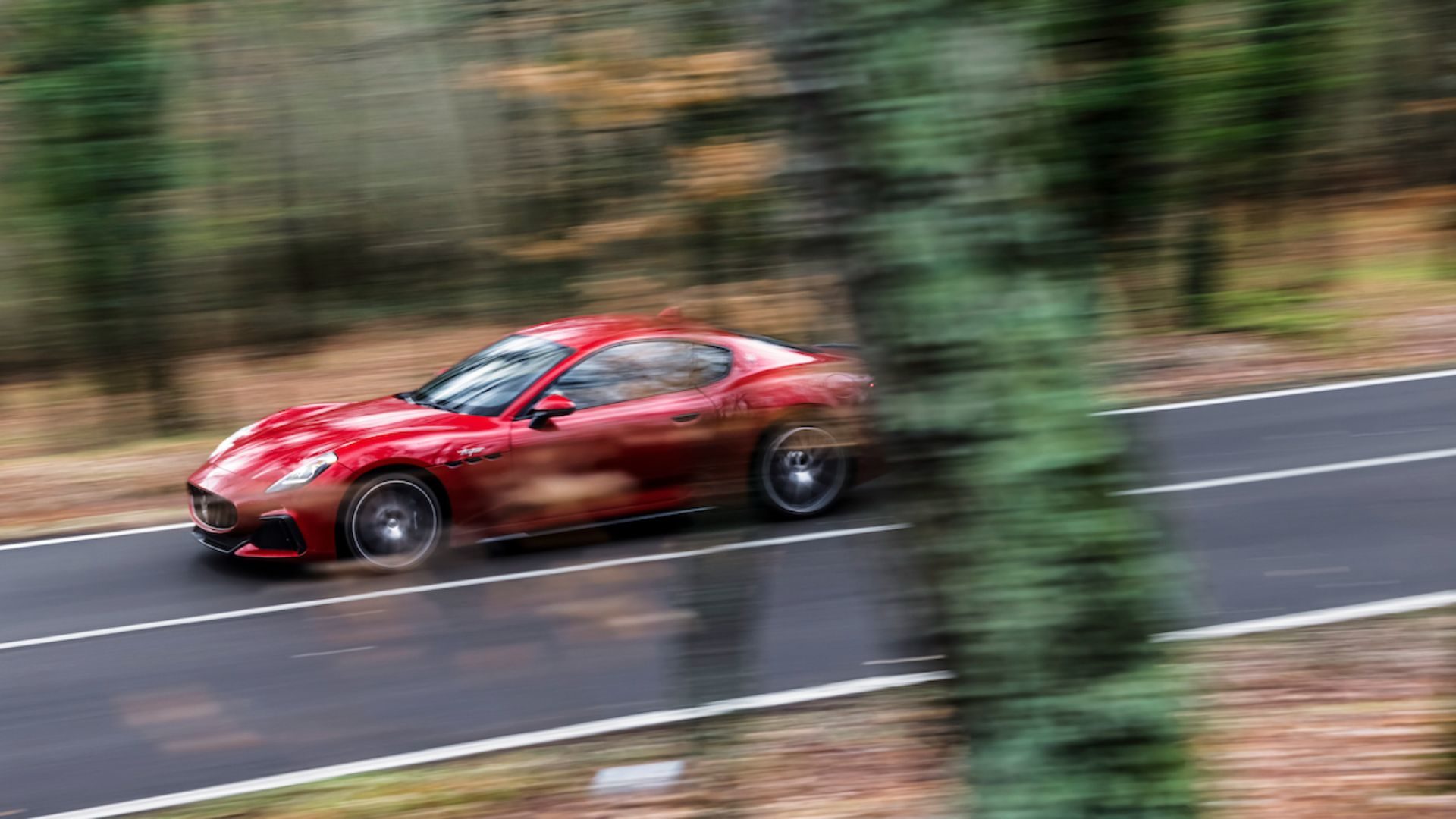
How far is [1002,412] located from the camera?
2.89 m

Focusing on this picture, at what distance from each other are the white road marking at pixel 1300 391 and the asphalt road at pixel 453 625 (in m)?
2.37

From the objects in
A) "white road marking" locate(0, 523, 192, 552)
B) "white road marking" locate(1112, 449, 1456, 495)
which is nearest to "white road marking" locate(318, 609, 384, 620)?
"white road marking" locate(0, 523, 192, 552)

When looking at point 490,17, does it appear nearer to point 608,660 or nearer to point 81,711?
point 608,660

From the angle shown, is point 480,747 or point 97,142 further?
point 97,142

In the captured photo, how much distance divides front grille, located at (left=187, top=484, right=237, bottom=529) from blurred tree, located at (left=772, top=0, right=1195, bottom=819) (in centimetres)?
618

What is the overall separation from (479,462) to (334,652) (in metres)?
1.53

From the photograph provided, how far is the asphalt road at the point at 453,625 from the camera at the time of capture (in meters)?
5.99

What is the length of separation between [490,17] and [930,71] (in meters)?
1.83

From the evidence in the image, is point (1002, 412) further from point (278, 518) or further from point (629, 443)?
point (278, 518)

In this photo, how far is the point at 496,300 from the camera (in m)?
4.15

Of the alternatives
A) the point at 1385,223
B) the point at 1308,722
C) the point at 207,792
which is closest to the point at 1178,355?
the point at 1385,223

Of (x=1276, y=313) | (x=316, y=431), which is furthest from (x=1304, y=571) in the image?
(x=1276, y=313)

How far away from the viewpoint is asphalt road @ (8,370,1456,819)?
5988 millimetres

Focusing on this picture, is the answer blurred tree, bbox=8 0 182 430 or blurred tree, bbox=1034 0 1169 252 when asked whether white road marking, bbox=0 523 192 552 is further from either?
blurred tree, bbox=1034 0 1169 252
